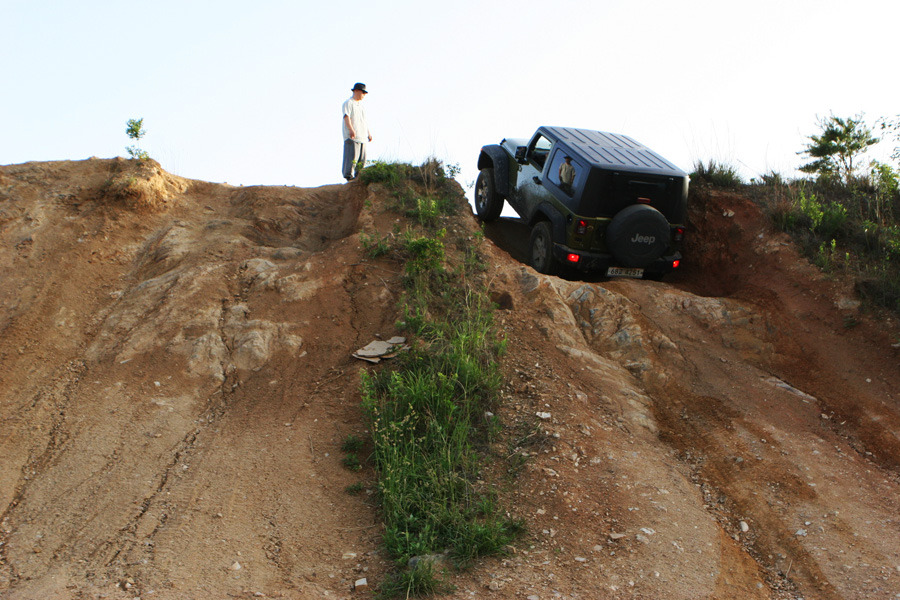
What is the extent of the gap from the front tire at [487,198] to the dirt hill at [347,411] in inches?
91.3

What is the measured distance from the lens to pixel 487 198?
10820mm

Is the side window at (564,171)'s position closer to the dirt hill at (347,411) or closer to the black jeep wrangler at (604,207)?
the black jeep wrangler at (604,207)

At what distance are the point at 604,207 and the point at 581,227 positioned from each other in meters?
0.39

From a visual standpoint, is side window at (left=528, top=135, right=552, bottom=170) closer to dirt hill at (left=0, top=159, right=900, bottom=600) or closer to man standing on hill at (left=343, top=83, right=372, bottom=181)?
dirt hill at (left=0, top=159, right=900, bottom=600)

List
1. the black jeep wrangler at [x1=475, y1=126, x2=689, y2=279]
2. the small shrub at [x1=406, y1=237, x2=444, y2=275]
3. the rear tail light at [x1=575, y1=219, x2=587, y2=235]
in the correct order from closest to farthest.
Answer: the small shrub at [x1=406, y1=237, x2=444, y2=275] < the black jeep wrangler at [x1=475, y1=126, x2=689, y2=279] < the rear tail light at [x1=575, y1=219, x2=587, y2=235]

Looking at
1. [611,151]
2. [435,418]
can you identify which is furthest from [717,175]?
[435,418]

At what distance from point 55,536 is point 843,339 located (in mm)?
8136

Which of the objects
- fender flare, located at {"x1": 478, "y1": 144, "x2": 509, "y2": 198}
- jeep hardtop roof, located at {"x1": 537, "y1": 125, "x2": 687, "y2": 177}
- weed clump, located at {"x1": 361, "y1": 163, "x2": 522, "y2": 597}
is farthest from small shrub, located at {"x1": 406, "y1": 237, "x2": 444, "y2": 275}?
fender flare, located at {"x1": 478, "y1": 144, "x2": 509, "y2": 198}

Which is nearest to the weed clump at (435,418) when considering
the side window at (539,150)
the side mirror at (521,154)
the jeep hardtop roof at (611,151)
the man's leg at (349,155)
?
the jeep hardtop roof at (611,151)

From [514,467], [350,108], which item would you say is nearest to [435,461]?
[514,467]

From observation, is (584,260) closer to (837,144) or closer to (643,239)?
(643,239)

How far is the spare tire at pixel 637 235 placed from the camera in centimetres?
812

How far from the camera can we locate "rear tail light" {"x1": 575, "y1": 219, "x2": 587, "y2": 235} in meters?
8.43

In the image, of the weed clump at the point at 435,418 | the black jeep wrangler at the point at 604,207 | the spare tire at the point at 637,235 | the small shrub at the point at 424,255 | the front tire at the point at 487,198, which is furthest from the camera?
the front tire at the point at 487,198
